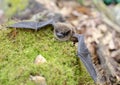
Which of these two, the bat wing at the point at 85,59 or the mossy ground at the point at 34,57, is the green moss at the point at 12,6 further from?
the bat wing at the point at 85,59

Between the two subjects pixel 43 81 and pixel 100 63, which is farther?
pixel 100 63

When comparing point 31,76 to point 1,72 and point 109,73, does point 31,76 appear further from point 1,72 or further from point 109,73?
point 109,73

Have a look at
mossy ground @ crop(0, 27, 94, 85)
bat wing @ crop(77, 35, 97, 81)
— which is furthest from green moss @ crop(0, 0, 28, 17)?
bat wing @ crop(77, 35, 97, 81)

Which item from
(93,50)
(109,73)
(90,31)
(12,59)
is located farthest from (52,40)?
(90,31)

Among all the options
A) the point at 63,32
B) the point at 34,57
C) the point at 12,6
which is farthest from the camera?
the point at 12,6

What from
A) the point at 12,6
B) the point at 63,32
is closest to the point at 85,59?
the point at 63,32

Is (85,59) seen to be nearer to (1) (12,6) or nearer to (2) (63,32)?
(2) (63,32)

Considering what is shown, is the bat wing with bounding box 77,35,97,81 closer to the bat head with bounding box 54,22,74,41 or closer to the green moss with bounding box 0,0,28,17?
the bat head with bounding box 54,22,74,41
